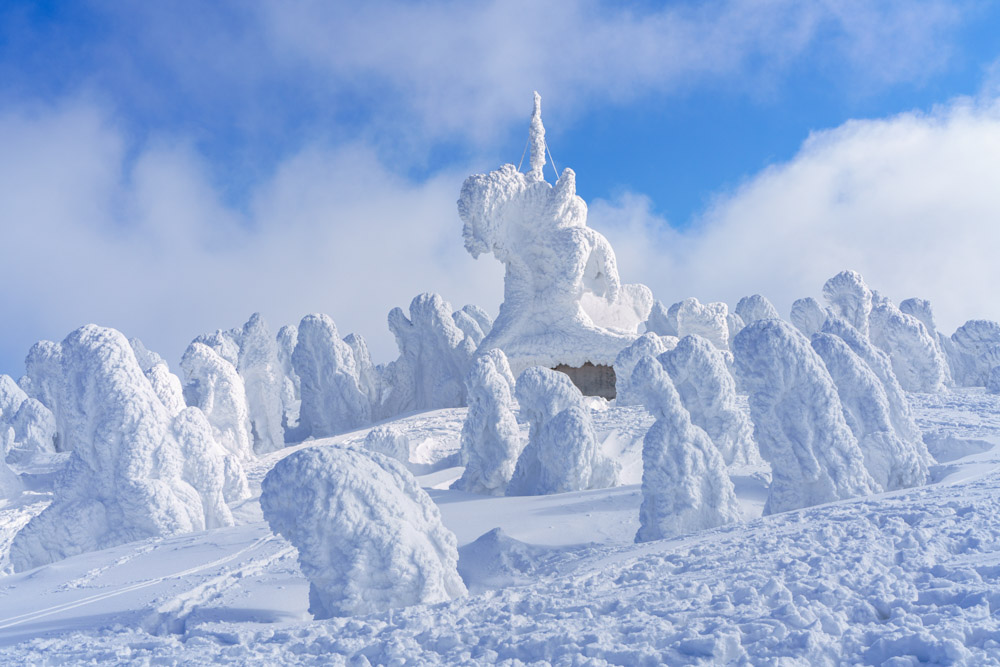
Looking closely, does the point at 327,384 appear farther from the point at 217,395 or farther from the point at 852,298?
the point at 852,298

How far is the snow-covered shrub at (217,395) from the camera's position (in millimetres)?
14859

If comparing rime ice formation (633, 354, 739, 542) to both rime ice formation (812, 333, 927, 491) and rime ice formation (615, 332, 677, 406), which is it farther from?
rime ice formation (615, 332, 677, 406)

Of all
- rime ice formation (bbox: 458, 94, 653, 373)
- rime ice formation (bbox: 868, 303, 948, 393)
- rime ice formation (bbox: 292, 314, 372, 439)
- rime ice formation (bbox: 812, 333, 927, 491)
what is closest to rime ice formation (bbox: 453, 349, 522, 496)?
rime ice formation (bbox: 812, 333, 927, 491)

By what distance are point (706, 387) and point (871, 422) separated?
194 cm

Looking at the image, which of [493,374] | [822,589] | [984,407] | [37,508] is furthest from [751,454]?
[37,508]

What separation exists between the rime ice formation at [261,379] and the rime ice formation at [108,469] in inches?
323

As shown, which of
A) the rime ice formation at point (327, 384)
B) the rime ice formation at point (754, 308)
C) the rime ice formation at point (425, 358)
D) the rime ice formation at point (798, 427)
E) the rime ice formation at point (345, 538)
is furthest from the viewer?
the rime ice formation at point (754, 308)

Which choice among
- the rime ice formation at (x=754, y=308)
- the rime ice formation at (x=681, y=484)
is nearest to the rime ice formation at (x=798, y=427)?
the rime ice formation at (x=681, y=484)

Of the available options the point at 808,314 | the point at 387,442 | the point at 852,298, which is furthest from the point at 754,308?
the point at 387,442

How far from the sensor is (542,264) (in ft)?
66.3

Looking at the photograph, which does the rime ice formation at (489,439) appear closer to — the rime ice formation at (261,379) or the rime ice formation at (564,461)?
the rime ice formation at (564,461)

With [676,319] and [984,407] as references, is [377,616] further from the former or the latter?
[676,319]

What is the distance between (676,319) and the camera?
854 inches

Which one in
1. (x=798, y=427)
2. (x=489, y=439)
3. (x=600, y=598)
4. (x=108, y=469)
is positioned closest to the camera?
(x=600, y=598)
